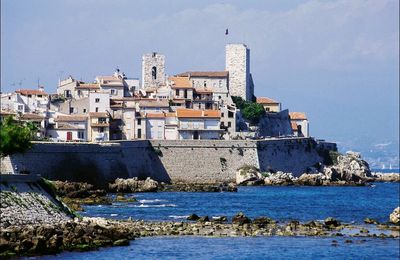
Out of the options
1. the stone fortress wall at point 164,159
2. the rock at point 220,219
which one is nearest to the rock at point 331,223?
the rock at point 220,219

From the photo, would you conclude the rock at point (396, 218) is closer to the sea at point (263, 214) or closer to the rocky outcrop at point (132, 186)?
the sea at point (263, 214)

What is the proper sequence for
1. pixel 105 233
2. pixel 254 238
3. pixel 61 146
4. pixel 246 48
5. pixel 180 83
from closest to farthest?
pixel 105 233 → pixel 254 238 → pixel 61 146 → pixel 180 83 → pixel 246 48

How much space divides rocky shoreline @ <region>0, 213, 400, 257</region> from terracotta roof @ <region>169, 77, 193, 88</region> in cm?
5499

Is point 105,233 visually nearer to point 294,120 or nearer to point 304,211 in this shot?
point 304,211

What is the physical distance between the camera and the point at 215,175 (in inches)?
3873

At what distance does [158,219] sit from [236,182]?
40151 millimetres

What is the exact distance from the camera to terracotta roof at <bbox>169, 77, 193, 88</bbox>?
113812 millimetres

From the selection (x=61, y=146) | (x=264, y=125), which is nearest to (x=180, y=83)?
(x=264, y=125)

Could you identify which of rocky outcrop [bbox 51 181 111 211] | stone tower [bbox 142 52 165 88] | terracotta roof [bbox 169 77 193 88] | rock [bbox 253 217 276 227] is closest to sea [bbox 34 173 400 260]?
rocky outcrop [bbox 51 181 111 211]

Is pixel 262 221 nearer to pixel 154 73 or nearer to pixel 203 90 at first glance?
pixel 203 90

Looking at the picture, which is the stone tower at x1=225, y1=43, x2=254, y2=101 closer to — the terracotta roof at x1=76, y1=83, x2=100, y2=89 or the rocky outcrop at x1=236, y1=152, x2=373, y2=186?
the rocky outcrop at x1=236, y1=152, x2=373, y2=186

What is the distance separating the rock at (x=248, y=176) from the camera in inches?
3865

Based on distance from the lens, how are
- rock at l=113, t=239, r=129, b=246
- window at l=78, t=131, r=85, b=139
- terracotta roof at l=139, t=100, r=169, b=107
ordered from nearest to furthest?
1. rock at l=113, t=239, r=129, b=246
2. window at l=78, t=131, r=85, b=139
3. terracotta roof at l=139, t=100, r=169, b=107

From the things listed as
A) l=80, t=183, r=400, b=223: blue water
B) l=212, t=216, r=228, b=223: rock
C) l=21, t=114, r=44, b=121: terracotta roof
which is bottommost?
l=212, t=216, r=228, b=223: rock
